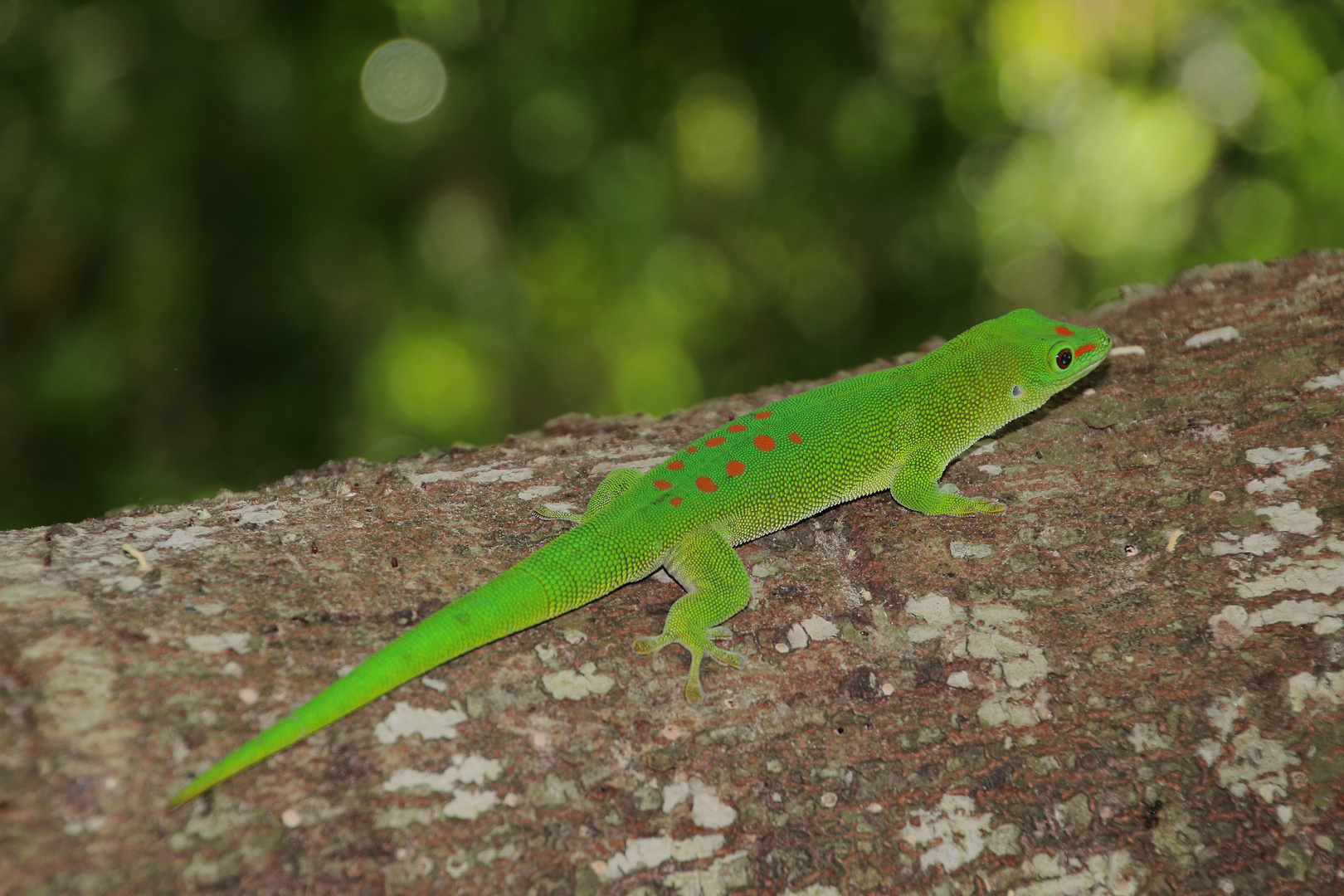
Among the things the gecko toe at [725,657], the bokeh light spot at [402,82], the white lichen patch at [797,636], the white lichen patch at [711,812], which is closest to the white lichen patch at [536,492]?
the gecko toe at [725,657]

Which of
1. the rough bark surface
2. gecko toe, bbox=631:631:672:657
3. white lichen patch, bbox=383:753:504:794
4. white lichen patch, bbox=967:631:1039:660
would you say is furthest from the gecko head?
white lichen patch, bbox=383:753:504:794

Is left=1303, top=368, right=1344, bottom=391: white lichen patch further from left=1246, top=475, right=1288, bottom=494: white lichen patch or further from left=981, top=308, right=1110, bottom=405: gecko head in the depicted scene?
left=981, top=308, right=1110, bottom=405: gecko head

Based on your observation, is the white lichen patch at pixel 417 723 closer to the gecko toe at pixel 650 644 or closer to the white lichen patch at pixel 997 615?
the gecko toe at pixel 650 644

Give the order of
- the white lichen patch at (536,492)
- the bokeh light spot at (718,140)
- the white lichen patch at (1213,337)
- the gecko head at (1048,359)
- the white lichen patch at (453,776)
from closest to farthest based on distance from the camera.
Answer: the white lichen patch at (453,776) < the white lichen patch at (536,492) < the gecko head at (1048,359) < the white lichen patch at (1213,337) < the bokeh light spot at (718,140)

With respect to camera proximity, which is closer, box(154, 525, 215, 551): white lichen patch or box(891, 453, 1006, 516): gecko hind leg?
box(154, 525, 215, 551): white lichen patch

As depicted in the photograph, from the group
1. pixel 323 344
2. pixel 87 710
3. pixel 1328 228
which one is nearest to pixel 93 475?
pixel 323 344

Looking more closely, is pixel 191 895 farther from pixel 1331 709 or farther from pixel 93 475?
pixel 93 475

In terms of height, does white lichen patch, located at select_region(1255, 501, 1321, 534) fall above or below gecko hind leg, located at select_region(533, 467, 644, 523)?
below
